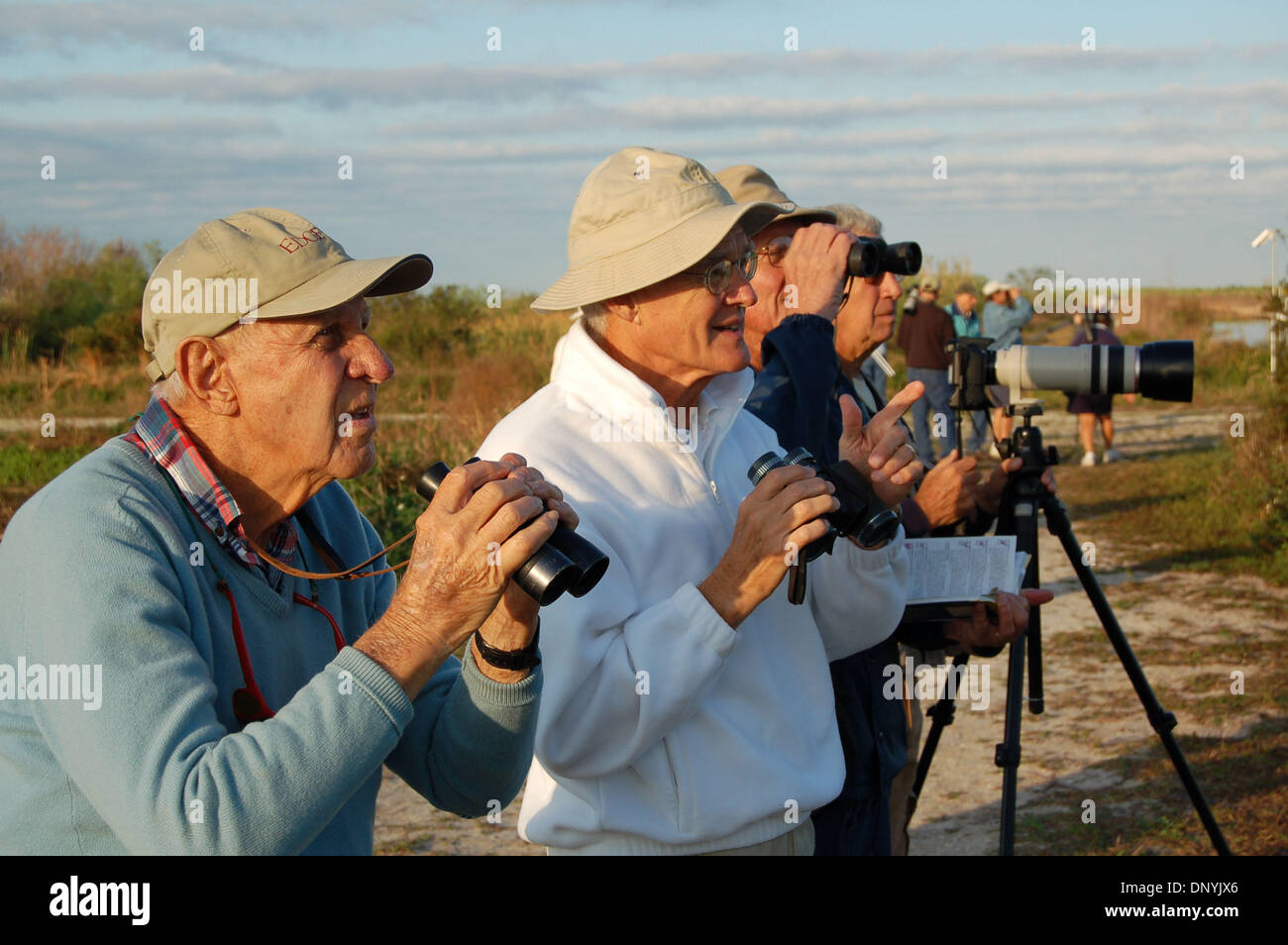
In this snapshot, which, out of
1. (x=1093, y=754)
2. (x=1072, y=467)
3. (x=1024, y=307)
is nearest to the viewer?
(x=1093, y=754)

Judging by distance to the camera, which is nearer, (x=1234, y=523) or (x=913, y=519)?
(x=913, y=519)

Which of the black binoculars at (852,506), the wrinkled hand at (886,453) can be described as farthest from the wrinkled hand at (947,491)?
the black binoculars at (852,506)

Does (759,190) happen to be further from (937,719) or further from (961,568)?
(937,719)

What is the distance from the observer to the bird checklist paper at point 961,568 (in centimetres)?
316

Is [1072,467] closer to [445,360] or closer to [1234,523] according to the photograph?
[1234,523]

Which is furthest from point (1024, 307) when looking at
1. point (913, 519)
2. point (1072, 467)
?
point (913, 519)

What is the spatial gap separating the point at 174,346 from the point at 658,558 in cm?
97

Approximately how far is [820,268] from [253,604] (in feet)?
5.39

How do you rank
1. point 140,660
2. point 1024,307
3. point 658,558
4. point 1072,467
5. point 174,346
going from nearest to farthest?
1. point 140,660
2. point 174,346
3. point 658,558
4. point 1072,467
5. point 1024,307

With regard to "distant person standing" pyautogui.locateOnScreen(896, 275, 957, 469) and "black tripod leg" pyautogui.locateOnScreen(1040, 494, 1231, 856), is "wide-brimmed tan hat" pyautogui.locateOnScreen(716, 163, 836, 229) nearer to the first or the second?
"black tripod leg" pyautogui.locateOnScreen(1040, 494, 1231, 856)

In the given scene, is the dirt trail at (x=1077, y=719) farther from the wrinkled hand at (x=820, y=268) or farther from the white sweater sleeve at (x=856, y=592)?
the wrinkled hand at (x=820, y=268)
